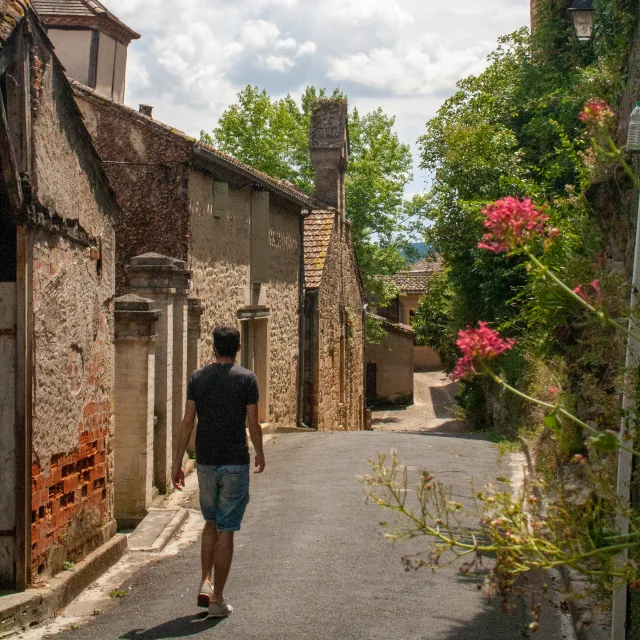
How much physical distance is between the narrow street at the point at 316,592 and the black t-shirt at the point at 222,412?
968 mm

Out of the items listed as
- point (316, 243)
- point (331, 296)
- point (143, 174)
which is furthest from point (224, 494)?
point (331, 296)

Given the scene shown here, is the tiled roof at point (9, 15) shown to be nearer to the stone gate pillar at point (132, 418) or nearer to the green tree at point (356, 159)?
the stone gate pillar at point (132, 418)

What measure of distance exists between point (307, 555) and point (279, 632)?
1.84 meters

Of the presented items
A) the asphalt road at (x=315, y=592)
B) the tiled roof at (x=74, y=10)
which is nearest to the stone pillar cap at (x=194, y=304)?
the asphalt road at (x=315, y=592)

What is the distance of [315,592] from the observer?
580cm

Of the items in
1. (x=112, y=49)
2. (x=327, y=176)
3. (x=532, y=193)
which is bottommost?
(x=532, y=193)

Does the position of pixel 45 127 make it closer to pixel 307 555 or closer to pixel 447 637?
pixel 307 555

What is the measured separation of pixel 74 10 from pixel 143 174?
10.9 metres

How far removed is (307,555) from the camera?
684 cm

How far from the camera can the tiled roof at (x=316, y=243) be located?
757 inches

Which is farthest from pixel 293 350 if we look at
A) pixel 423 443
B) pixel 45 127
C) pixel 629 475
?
pixel 629 475

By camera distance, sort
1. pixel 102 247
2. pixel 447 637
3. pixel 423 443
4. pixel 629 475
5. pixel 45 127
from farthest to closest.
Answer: pixel 423 443
pixel 102 247
pixel 45 127
pixel 447 637
pixel 629 475

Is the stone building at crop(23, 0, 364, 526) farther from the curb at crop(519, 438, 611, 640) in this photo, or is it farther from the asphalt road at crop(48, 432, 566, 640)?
the curb at crop(519, 438, 611, 640)

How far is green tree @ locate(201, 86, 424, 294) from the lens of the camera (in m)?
32.3
